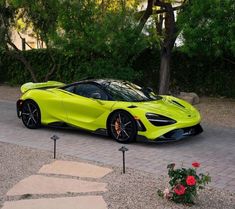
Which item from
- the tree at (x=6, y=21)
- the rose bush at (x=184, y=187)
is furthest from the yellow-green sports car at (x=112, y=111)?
the tree at (x=6, y=21)

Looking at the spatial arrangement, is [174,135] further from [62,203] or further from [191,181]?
[62,203]

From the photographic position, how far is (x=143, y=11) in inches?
618

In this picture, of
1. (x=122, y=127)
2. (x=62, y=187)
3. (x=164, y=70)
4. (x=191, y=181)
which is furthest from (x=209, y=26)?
(x=191, y=181)

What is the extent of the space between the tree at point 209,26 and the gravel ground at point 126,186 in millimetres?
6118

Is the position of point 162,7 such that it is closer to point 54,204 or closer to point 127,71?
point 127,71

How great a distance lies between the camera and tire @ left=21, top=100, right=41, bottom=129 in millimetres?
9727

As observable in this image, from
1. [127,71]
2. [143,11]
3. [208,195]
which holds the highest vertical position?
[143,11]

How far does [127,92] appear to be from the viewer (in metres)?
8.91

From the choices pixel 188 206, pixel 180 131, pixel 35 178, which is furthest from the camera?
pixel 180 131

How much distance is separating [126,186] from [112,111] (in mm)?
2927

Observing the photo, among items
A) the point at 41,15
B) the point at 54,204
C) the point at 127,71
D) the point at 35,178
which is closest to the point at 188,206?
the point at 54,204

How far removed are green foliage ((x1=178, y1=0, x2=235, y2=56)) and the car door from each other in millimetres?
4223

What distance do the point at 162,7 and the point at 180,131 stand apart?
8.41 meters

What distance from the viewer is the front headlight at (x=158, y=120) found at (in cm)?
796
